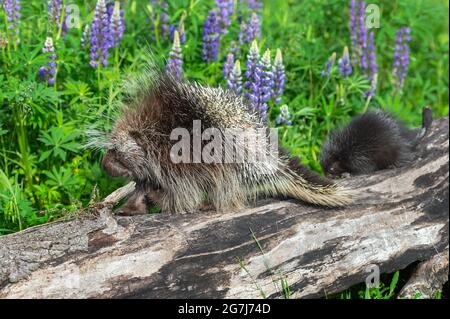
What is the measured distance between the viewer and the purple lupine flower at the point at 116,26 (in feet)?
19.9

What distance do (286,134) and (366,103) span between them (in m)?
1.14

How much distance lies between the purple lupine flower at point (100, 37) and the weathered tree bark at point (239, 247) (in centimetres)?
161

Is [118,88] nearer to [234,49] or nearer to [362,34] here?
[234,49]

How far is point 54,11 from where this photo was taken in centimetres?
590

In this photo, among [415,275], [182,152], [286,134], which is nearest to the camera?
[182,152]

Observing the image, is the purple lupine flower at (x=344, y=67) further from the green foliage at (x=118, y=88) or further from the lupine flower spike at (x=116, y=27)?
the lupine flower spike at (x=116, y=27)

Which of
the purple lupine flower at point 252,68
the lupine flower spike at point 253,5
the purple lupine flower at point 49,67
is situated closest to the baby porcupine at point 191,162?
the purple lupine flower at point 252,68

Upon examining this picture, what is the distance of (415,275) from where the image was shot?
5430 millimetres

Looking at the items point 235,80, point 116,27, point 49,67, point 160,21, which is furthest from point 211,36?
point 49,67

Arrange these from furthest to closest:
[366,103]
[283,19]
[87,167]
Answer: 1. [283,19]
2. [366,103]
3. [87,167]

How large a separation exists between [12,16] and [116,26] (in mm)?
917

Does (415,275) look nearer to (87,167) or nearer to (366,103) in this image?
(366,103)

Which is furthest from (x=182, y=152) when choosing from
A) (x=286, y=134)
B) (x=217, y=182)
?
(x=286, y=134)
